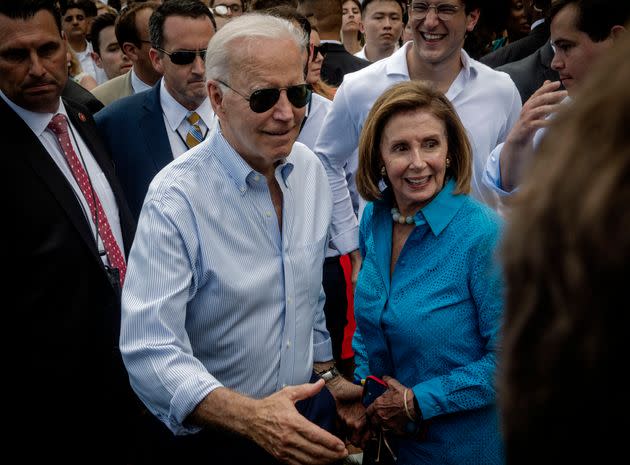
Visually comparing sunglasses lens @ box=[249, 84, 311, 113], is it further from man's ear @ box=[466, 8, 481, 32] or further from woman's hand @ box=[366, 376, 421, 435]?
man's ear @ box=[466, 8, 481, 32]

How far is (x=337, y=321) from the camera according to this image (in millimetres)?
4547

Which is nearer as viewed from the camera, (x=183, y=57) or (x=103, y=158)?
(x=103, y=158)

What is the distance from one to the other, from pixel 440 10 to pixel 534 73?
4.00ft

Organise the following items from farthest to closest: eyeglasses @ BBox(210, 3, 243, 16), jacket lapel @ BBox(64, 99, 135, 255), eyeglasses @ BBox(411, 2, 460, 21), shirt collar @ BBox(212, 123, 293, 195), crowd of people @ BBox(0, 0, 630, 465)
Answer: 1. eyeglasses @ BBox(210, 3, 243, 16)
2. eyeglasses @ BBox(411, 2, 460, 21)
3. jacket lapel @ BBox(64, 99, 135, 255)
4. shirt collar @ BBox(212, 123, 293, 195)
5. crowd of people @ BBox(0, 0, 630, 465)

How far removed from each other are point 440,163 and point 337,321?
1968 mm

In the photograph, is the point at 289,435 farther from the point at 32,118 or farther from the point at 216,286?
the point at 32,118

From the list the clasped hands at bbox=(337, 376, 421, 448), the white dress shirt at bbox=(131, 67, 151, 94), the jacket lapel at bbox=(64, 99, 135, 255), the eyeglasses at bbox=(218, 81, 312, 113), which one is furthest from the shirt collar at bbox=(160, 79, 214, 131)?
the clasped hands at bbox=(337, 376, 421, 448)

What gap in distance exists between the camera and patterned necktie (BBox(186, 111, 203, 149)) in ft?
13.5

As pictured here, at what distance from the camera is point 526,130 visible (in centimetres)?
308

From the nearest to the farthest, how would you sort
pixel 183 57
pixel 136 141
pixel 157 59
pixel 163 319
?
1. pixel 163 319
2. pixel 136 141
3. pixel 183 57
4. pixel 157 59

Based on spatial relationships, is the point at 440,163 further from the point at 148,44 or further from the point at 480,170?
the point at 148,44

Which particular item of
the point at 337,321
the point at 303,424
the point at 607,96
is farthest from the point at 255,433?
the point at 337,321

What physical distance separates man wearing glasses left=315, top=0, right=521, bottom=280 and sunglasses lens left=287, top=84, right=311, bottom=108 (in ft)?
4.97

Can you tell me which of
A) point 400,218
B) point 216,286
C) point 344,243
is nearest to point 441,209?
point 400,218
